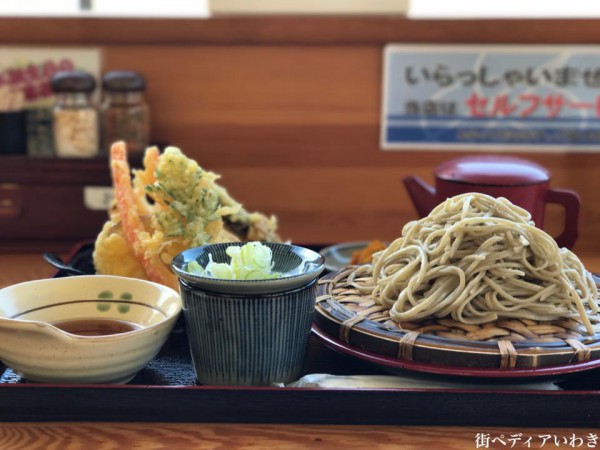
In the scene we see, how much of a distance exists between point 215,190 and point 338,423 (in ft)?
2.09

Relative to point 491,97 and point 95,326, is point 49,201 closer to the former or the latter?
point 95,326

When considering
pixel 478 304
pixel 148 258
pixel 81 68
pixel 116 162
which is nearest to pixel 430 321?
pixel 478 304

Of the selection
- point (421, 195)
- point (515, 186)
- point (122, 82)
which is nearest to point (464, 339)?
point (515, 186)

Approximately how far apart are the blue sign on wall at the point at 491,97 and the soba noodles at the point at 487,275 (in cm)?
117

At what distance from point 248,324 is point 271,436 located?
0.51 ft

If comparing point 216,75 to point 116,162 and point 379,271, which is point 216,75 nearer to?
point 116,162

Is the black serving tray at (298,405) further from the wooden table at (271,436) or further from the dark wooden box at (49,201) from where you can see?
the dark wooden box at (49,201)

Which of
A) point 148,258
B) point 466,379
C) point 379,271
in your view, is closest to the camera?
point 466,379

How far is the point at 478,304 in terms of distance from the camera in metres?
1.15

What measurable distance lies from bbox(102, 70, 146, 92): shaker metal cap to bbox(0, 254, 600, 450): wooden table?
130 centimetres

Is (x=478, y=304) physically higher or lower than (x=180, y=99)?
lower

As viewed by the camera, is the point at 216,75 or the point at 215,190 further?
the point at 216,75

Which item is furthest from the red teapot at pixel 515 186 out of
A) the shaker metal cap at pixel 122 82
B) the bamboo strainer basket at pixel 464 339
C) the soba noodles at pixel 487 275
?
the shaker metal cap at pixel 122 82

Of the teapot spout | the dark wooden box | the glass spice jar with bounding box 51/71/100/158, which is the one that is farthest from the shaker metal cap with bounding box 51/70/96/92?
the teapot spout
